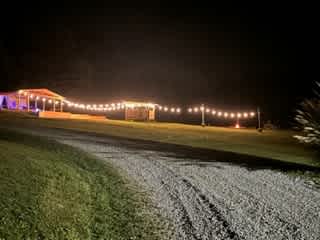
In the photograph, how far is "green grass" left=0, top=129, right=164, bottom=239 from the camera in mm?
5047

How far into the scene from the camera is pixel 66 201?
6.30 meters

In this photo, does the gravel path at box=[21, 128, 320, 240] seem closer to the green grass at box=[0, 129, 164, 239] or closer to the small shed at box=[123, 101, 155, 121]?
the green grass at box=[0, 129, 164, 239]

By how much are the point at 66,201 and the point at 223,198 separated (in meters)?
3.14

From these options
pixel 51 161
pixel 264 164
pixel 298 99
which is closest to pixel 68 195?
pixel 51 161

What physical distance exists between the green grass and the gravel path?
1.85 ft

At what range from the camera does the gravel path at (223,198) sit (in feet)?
18.0

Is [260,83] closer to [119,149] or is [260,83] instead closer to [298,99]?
[298,99]

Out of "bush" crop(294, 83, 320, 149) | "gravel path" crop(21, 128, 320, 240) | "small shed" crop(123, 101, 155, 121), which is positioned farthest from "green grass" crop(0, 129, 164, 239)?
"small shed" crop(123, 101, 155, 121)

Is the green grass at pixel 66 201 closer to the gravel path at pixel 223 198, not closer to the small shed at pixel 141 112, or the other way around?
the gravel path at pixel 223 198

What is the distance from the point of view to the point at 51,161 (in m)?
9.64

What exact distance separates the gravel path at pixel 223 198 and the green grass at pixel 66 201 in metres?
0.56

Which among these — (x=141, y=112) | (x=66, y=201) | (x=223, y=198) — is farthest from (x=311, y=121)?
(x=141, y=112)

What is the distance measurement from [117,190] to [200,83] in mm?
51194

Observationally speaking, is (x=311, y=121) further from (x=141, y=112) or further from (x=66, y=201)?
(x=141, y=112)
